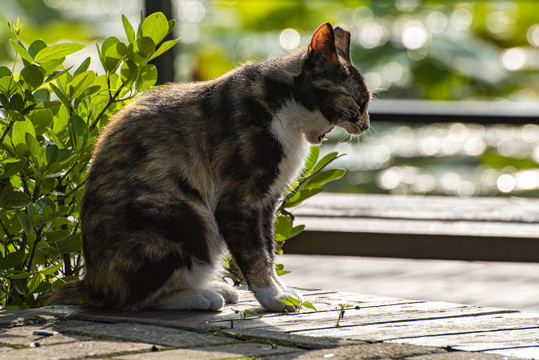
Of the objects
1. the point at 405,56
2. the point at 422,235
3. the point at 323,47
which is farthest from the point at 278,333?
the point at 405,56

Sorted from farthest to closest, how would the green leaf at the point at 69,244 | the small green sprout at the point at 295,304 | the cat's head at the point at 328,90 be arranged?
the cat's head at the point at 328,90 → the green leaf at the point at 69,244 → the small green sprout at the point at 295,304

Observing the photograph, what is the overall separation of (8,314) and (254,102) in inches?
39.2

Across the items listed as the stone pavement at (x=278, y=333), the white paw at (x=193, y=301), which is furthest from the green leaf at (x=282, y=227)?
the white paw at (x=193, y=301)

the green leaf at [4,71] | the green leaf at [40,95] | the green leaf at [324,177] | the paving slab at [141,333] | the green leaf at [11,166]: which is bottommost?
the paving slab at [141,333]

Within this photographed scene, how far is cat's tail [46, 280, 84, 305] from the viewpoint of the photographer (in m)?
2.70

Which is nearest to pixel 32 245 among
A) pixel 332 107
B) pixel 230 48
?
pixel 332 107

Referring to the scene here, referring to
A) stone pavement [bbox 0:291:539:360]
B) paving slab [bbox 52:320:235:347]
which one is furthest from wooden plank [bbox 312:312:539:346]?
paving slab [bbox 52:320:235:347]

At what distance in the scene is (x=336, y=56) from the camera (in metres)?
2.86

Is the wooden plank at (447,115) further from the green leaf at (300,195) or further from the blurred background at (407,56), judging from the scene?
the blurred background at (407,56)

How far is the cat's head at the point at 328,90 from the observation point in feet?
9.41

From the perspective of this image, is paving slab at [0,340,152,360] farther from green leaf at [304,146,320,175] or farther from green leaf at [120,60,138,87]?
green leaf at [304,146,320,175]

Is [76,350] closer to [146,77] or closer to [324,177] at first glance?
[146,77]

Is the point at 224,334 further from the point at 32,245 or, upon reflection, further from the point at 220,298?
the point at 32,245

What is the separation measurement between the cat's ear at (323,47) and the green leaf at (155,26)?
487 millimetres
